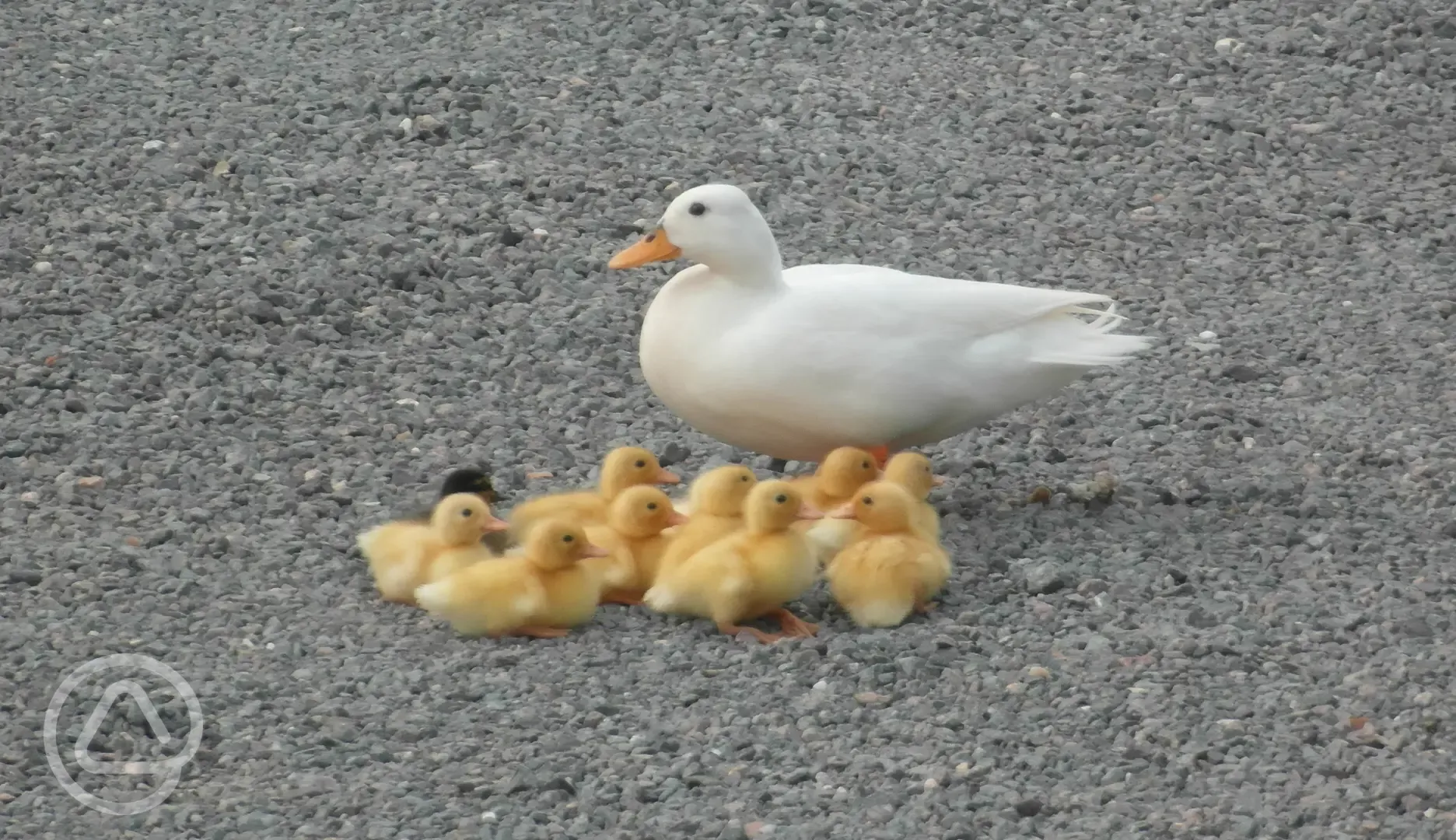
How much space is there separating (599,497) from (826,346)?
0.67 m

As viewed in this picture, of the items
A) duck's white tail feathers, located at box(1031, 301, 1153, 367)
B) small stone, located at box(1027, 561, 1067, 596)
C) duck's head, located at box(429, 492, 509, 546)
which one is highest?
duck's white tail feathers, located at box(1031, 301, 1153, 367)

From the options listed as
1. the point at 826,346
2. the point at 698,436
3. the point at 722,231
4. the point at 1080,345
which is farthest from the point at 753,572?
the point at 698,436

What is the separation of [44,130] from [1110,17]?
433 cm

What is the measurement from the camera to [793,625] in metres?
4.72

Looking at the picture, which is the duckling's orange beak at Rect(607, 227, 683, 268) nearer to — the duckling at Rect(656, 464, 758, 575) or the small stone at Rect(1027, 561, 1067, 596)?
the duckling at Rect(656, 464, 758, 575)

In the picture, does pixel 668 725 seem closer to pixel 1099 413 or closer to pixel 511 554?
pixel 511 554

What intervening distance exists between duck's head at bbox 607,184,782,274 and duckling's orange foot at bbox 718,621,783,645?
36.2 inches

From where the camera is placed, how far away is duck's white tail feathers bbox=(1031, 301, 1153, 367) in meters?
5.16

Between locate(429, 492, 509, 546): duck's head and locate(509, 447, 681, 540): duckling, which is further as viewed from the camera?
locate(509, 447, 681, 540): duckling

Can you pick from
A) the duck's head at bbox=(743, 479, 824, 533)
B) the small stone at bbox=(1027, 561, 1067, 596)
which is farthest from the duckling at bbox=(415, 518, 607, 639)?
the small stone at bbox=(1027, 561, 1067, 596)

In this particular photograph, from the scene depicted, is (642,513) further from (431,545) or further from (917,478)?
(917,478)

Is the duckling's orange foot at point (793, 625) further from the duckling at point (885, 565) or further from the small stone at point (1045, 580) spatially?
the small stone at point (1045, 580)

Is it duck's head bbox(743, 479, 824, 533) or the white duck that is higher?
the white duck

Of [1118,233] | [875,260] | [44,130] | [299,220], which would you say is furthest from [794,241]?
[44,130]
